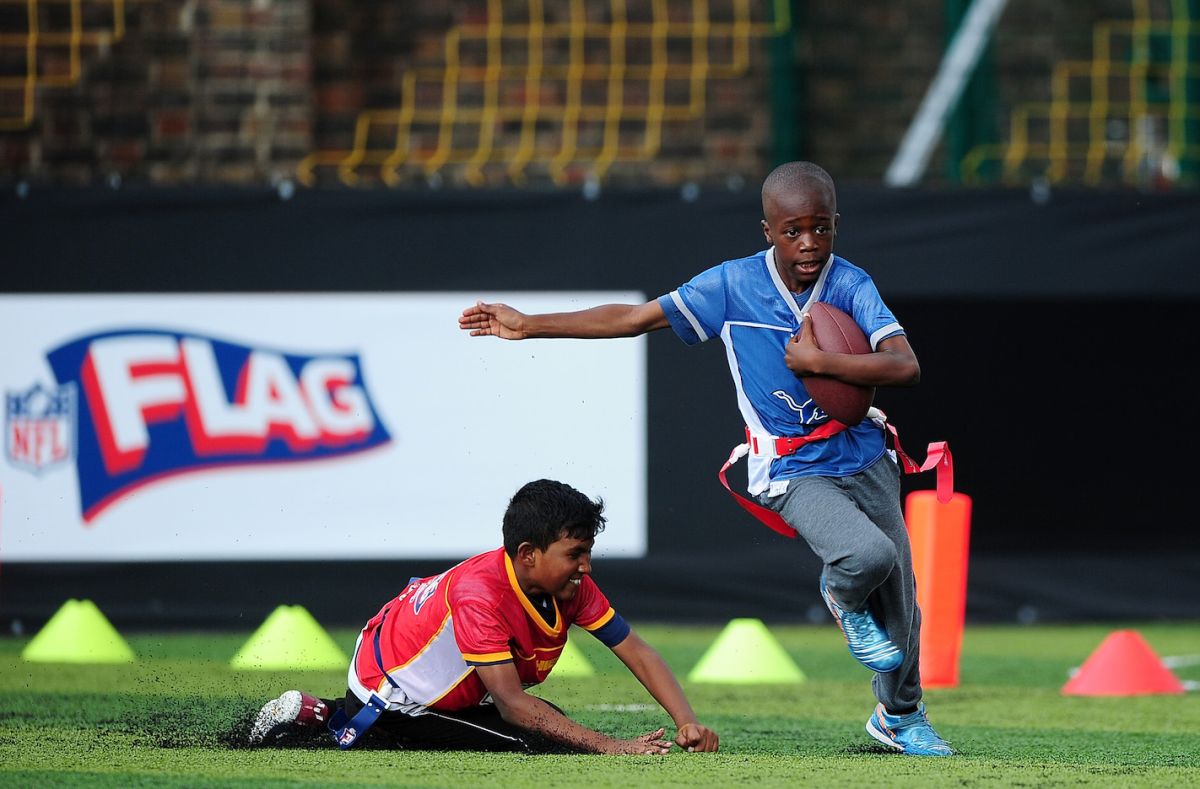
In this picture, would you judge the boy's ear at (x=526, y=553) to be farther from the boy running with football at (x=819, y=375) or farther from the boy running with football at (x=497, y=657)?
the boy running with football at (x=819, y=375)

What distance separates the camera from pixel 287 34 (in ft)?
41.8

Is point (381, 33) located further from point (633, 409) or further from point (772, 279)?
point (772, 279)

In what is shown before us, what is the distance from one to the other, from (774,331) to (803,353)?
0.31 metres

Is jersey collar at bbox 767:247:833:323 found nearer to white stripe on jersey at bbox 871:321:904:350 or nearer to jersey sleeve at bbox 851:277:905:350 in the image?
jersey sleeve at bbox 851:277:905:350

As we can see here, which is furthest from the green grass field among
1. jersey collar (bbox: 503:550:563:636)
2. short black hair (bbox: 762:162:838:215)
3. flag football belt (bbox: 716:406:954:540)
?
short black hair (bbox: 762:162:838:215)

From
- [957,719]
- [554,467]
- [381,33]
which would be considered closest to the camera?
[957,719]

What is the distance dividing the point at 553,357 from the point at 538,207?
0.94 metres

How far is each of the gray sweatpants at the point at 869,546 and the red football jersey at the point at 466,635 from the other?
2.30 ft

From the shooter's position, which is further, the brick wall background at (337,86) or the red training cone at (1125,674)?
the brick wall background at (337,86)

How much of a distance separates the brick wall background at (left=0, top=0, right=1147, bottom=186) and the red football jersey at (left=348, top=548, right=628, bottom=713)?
6.98m

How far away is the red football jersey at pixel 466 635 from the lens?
5445mm

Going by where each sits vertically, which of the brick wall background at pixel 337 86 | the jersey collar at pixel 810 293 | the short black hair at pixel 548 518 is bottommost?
the short black hair at pixel 548 518

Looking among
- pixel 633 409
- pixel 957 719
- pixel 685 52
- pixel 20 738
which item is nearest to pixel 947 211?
pixel 633 409

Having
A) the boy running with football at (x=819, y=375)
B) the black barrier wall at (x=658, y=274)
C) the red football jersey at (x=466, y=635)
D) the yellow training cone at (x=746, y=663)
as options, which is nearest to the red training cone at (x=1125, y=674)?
the yellow training cone at (x=746, y=663)
